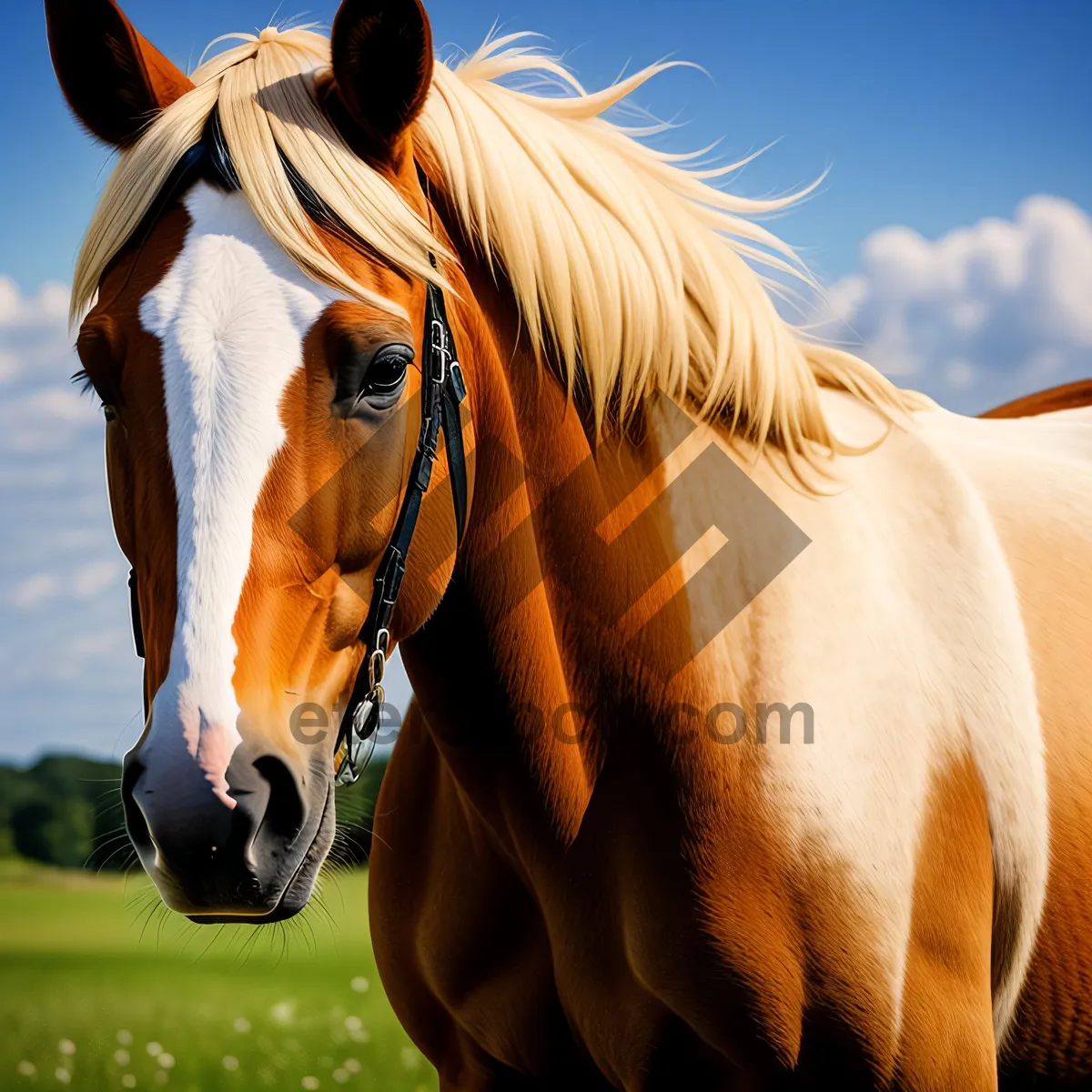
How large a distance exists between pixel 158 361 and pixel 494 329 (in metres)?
0.78

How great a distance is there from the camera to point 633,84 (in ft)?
8.70

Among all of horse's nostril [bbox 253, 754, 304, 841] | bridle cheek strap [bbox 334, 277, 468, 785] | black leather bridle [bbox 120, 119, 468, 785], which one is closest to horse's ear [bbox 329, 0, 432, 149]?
black leather bridle [bbox 120, 119, 468, 785]

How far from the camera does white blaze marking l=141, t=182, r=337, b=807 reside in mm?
1465

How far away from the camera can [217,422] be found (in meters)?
1.56

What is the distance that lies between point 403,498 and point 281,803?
580 mm

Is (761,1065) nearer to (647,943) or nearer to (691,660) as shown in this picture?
(647,943)

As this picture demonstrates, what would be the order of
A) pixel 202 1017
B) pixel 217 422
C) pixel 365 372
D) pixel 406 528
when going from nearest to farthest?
1. pixel 217 422
2. pixel 365 372
3. pixel 406 528
4. pixel 202 1017

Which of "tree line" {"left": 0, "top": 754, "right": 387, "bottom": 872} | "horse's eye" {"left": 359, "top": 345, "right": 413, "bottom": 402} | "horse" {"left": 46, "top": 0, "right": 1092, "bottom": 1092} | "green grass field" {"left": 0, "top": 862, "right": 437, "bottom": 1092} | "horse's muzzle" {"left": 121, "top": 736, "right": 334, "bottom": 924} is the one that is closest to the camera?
"horse's muzzle" {"left": 121, "top": 736, "right": 334, "bottom": 924}

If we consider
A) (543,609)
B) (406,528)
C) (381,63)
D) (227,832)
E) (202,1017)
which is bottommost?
(202,1017)

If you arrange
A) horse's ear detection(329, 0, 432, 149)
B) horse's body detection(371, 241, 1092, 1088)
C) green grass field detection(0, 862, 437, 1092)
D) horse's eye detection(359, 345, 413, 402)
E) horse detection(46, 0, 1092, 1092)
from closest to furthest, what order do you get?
horse detection(46, 0, 1092, 1092) < horse's eye detection(359, 345, 413, 402) < horse's ear detection(329, 0, 432, 149) < horse's body detection(371, 241, 1092, 1088) < green grass field detection(0, 862, 437, 1092)

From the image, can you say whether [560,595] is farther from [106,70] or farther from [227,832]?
[106,70]

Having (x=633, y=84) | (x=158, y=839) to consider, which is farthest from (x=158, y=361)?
(x=633, y=84)

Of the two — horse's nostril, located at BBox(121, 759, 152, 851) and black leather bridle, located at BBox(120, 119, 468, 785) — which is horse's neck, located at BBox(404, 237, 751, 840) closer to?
black leather bridle, located at BBox(120, 119, 468, 785)

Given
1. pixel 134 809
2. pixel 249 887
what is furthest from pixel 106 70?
pixel 249 887
